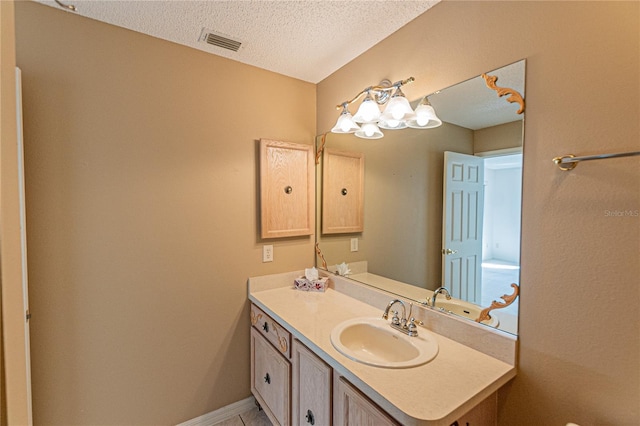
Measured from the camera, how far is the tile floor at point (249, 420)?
1.85 metres

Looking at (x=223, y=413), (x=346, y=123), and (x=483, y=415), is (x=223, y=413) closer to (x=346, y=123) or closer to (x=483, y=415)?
(x=483, y=415)

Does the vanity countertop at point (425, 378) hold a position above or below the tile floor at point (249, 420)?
above

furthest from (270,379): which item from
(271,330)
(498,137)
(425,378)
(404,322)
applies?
(498,137)

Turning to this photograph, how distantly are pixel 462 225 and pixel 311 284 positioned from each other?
1.10 metres

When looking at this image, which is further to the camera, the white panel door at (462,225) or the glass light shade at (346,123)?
the glass light shade at (346,123)

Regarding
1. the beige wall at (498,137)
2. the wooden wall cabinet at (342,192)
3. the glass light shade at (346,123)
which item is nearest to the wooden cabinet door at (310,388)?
the wooden wall cabinet at (342,192)

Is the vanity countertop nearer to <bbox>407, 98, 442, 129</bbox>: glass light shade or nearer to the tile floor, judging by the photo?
the tile floor

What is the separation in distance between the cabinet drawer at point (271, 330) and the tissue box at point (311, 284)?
1.09 feet

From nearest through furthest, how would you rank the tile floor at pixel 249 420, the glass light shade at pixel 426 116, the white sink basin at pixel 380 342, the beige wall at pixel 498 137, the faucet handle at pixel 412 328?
the beige wall at pixel 498 137 < the white sink basin at pixel 380 342 < the faucet handle at pixel 412 328 < the glass light shade at pixel 426 116 < the tile floor at pixel 249 420

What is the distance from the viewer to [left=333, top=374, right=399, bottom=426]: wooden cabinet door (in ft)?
3.12

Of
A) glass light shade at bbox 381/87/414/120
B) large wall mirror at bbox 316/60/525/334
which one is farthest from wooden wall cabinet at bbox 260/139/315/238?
glass light shade at bbox 381/87/414/120

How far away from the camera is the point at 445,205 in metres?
1.41

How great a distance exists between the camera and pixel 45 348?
141 cm

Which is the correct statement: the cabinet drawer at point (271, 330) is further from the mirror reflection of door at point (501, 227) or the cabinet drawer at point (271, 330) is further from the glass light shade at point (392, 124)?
the glass light shade at point (392, 124)
